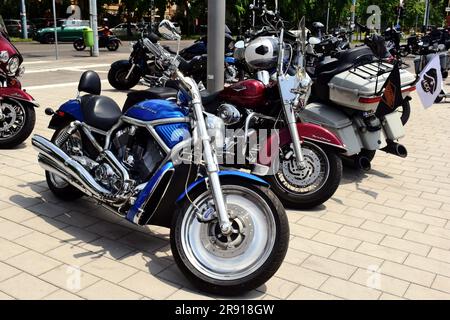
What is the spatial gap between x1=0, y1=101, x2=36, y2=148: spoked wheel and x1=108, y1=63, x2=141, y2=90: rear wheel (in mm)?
5235

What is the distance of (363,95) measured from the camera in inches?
200

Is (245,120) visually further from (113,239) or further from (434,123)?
(434,123)

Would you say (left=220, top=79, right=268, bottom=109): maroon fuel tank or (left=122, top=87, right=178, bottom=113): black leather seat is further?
(left=220, top=79, right=268, bottom=109): maroon fuel tank

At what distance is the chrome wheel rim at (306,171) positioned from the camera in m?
4.62

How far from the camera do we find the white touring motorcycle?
5.16 meters

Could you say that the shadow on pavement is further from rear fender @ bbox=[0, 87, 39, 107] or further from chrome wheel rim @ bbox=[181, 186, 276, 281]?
rear fender @ bbox=[0, 87, 39, 107]

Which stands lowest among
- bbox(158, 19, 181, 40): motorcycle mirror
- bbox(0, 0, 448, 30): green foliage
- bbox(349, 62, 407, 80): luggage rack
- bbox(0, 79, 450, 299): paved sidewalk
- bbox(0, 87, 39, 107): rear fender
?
bbox(0, 79, 450, 299): paved sidewalk

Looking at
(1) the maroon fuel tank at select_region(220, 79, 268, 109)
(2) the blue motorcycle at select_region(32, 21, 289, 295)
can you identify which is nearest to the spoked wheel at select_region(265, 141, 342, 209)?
(1) the maroon fuel tank at select_region(220, 79, 268, 109)

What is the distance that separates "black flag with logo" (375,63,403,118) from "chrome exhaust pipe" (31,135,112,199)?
2997 millimetres

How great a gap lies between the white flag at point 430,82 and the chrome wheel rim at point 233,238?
2964 millimetres

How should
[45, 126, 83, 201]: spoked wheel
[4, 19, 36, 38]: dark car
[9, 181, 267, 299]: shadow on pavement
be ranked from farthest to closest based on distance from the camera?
[4, 19, 36, 38]: dark car, [45, 126, 83, 201]: spoked wheel, [9, 181, 267, 299]: shadow on pavement

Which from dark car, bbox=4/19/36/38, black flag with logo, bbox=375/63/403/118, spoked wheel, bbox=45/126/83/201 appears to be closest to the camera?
spoked wheel, bbox=45/126/83/201

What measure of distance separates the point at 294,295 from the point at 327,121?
8.29 feet

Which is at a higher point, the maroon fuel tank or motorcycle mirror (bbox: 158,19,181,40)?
motorcycle mirror (bbox: 158,19,181,40)
